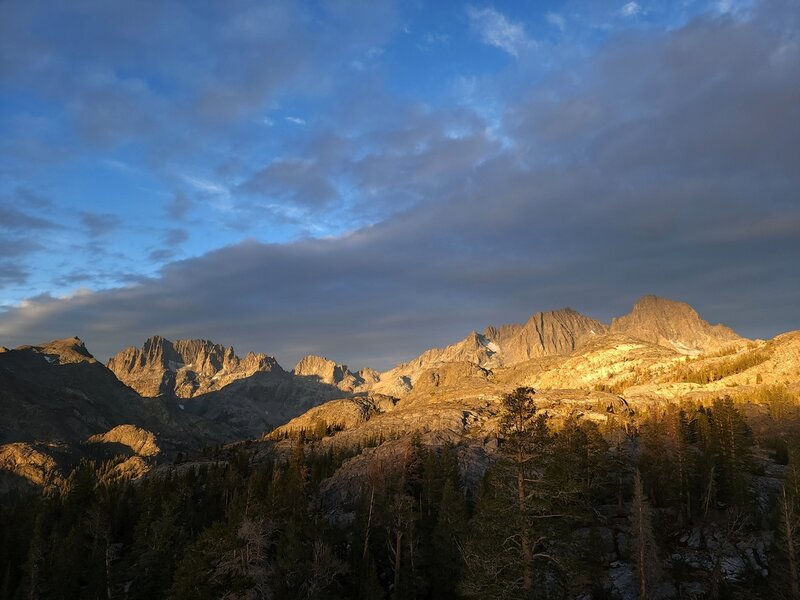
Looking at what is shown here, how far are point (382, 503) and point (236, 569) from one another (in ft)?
142

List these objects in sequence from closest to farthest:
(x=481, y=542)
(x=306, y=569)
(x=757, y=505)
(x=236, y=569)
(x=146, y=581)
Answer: (x=481, y=542) → (x=236, y=569) → (x=306, y=569) → (x=146, y=581) → (x=757, y=505)

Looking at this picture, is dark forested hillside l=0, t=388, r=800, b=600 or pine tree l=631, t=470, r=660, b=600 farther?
pine tree l=631, t=470, r=660, b=600

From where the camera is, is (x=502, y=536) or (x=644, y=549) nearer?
(x=502, y=536)

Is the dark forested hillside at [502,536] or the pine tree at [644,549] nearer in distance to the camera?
the dark forested hillside at [502,536]

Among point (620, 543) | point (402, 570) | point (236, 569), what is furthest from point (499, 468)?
point (620, 543)

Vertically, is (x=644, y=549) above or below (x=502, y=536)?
below

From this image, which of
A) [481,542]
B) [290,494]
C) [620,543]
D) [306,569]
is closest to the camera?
[481,542]

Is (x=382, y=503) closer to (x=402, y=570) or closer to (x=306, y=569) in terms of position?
(x=402, y=570)

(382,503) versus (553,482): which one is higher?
(553,482)

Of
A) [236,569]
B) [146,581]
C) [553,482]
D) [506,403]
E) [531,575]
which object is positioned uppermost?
[506,403]

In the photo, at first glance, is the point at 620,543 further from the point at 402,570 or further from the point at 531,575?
the point at 531,575

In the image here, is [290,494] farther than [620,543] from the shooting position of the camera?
Yes

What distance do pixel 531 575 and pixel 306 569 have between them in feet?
115

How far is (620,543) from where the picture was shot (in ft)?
224
